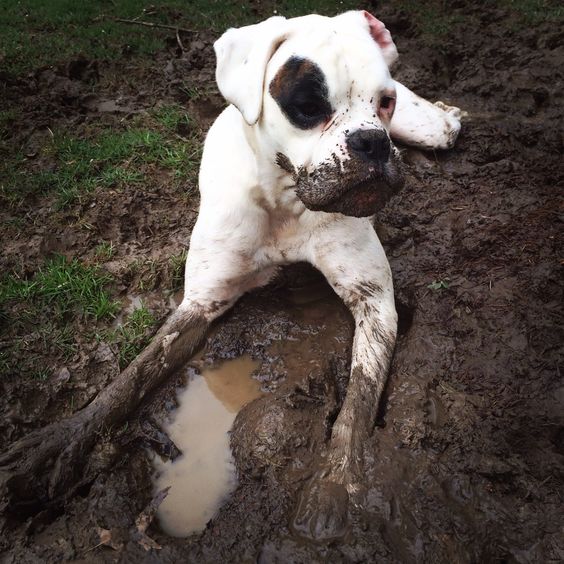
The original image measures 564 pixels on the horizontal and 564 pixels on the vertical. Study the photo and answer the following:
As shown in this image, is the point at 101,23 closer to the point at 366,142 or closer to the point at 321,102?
the point at 321,102

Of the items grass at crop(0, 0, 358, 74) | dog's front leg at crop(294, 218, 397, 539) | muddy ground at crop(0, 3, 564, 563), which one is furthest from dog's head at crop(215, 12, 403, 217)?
grass at crop(0, 0, 358, 74)

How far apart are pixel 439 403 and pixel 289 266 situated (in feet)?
3.51

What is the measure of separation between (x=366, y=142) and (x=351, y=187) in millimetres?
181

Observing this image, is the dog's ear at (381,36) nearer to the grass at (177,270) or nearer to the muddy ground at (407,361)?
the muddy ground at (407,361)

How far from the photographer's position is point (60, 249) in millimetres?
3717

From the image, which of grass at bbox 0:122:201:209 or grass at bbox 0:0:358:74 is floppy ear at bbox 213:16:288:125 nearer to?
grass at bbox 0:122:201:209

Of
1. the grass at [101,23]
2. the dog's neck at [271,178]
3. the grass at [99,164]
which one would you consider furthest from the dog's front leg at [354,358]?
the grass at [101,23]

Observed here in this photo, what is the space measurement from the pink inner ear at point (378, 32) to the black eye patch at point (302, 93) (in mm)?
557

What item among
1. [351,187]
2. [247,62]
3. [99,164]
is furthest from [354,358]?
[99,164]

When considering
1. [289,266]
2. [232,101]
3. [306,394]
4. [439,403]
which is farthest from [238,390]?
[232,101]

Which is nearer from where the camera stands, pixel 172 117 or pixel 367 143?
pixel 367 143

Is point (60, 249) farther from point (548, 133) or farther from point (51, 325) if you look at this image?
point (548, 133)

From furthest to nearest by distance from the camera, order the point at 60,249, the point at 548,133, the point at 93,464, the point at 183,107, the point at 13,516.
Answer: the point at 183,107
the point at 548,133
the point at 60,249
the point at 93,464
the point at 13,516

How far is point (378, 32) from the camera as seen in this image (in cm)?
274
